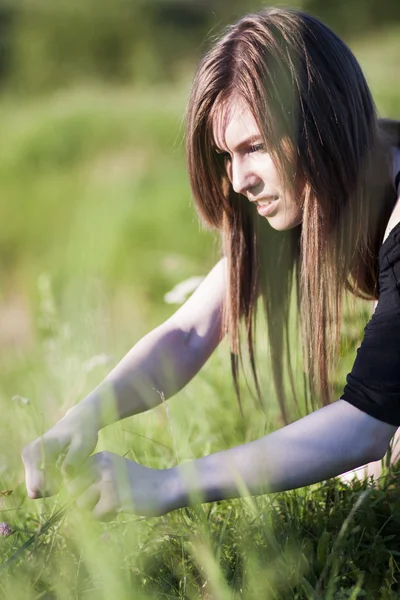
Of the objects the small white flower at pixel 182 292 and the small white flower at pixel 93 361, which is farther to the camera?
the small white flower at pixel 182 292

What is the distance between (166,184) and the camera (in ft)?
22.9

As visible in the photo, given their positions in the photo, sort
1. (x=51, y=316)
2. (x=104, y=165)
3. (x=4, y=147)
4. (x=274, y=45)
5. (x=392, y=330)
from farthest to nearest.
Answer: (x=4, y=147) → (x=104, y=165) → (x=51, y=316) → (x=274, y=45) → (x=392, y=330)

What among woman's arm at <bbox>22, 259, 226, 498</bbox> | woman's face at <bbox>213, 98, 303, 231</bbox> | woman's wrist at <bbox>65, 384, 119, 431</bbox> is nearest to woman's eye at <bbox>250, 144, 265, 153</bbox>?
woman's face at <bbox>213, 98, 303, 231</bbox>

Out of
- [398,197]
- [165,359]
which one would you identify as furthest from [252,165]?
[165,359]

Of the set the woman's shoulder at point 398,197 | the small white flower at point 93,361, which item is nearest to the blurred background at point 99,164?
the small white flower at point 93,361

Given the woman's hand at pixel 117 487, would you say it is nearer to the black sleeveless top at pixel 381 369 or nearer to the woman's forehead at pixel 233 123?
the black sleeveless top at pixel 381 369

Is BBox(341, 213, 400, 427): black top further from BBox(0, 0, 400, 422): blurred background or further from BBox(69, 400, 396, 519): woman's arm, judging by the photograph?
BBox(0, 0, 400, 422): blurred background

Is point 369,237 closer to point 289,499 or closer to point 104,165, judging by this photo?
point 289,499

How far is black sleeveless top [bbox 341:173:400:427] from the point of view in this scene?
112 cm

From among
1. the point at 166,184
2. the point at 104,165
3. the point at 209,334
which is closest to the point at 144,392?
the point at 209,334

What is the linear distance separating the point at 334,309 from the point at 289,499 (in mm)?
359

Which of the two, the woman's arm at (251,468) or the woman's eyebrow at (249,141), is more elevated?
the woman's eyebrow at (249,141)

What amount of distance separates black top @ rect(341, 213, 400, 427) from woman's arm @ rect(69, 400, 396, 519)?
0.06 ft

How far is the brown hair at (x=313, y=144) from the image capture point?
4.27 feet
